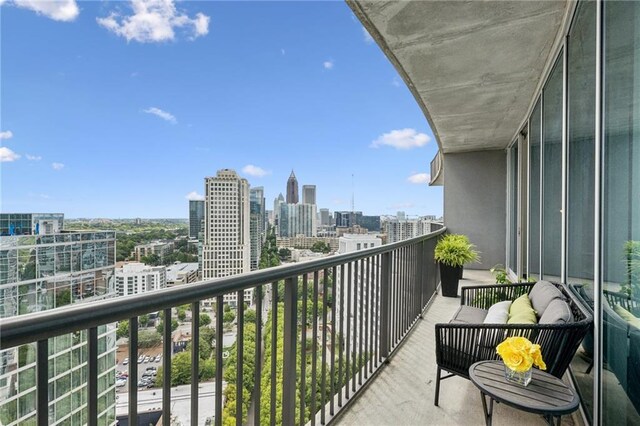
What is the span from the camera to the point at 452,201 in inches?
297

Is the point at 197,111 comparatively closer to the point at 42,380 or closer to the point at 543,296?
the point at 543,296

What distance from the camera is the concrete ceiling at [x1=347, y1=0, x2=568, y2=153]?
2494 mm

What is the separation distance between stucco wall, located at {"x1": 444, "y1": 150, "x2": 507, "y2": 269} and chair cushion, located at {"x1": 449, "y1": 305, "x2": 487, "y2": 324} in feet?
16.0

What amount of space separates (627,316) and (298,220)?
410 inches

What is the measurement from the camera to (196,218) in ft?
22.2

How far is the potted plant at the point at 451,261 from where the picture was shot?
15.9 ft

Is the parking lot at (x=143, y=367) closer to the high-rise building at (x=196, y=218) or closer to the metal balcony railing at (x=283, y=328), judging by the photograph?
the metal balcony railing at (x=283, y=328)

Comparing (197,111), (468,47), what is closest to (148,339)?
(468,47)

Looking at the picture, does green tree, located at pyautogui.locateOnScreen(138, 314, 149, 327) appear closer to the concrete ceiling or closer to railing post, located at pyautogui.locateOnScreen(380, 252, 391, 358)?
railing post, located at pyautogui.locateOnScreen(380, 252, 391, 358)

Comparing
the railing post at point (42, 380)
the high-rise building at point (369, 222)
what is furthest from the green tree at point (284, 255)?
the high-rise building at point (369, 222)

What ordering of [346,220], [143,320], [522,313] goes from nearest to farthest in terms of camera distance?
[143,320] → [522,313] → [346,220]

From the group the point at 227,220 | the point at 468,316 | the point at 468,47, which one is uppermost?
the point at 468,47

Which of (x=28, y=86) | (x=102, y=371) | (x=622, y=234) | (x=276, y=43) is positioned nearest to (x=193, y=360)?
(x=102, y=371)

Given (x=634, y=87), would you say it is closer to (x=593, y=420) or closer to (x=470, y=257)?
(x=593, y=420)
